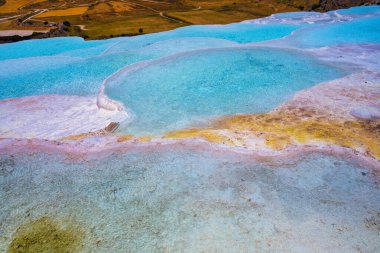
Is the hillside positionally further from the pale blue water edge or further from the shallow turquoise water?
the shallow turquoise water

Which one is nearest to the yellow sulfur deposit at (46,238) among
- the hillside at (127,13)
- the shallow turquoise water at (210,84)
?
the shallow turquoise water at (210,84)

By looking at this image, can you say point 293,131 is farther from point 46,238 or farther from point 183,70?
point 183,70

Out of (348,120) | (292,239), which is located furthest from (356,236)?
(348,120)

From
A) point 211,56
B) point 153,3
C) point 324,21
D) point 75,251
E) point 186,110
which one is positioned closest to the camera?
point 75,251

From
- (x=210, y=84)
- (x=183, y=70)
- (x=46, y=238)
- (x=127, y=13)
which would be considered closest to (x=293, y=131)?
(x=210, y=84)

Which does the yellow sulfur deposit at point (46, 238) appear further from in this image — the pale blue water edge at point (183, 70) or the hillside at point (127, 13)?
the hillside at point (127, 13)

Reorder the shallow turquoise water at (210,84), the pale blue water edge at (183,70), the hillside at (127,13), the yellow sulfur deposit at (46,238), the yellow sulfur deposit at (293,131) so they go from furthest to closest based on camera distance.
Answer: the hillside at (127,13) < the pale blue water edge at (183,70) < the shallow turquoise water at (210,84) < the yellow sulfur deposit at (293,131) < the yellow sulfur deposit at (46,238)

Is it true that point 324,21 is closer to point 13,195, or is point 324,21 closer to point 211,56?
point 211,56

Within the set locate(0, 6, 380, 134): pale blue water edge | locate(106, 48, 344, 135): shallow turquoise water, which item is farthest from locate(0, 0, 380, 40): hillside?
locate(106, 48, 344, 135): shallow turquoise water
